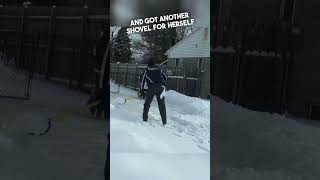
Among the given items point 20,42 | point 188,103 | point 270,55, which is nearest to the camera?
point 188,103

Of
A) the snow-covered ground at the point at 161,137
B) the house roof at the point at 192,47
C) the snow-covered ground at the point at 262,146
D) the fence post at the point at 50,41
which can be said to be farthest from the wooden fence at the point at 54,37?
the snow-covered ground at the point at 262,146

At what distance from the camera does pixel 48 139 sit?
136 inches

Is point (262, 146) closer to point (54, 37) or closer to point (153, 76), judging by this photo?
point (153, 76)

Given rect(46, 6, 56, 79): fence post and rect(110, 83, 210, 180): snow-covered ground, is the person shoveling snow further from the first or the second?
rect(46, 6, 56, 79): fence post

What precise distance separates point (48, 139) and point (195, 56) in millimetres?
1058

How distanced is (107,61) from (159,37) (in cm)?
35

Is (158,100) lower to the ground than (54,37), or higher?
lower

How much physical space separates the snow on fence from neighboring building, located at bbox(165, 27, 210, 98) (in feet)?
0.06

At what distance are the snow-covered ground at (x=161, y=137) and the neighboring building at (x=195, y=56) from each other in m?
0.15

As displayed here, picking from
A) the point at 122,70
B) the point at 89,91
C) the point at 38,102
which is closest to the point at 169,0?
the point at 122,70

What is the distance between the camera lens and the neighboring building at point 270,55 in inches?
133

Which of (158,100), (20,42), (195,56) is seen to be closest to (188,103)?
(158,100)

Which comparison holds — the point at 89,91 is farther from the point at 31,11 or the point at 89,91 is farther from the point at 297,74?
the point at 297,74

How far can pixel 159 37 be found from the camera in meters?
3.31
